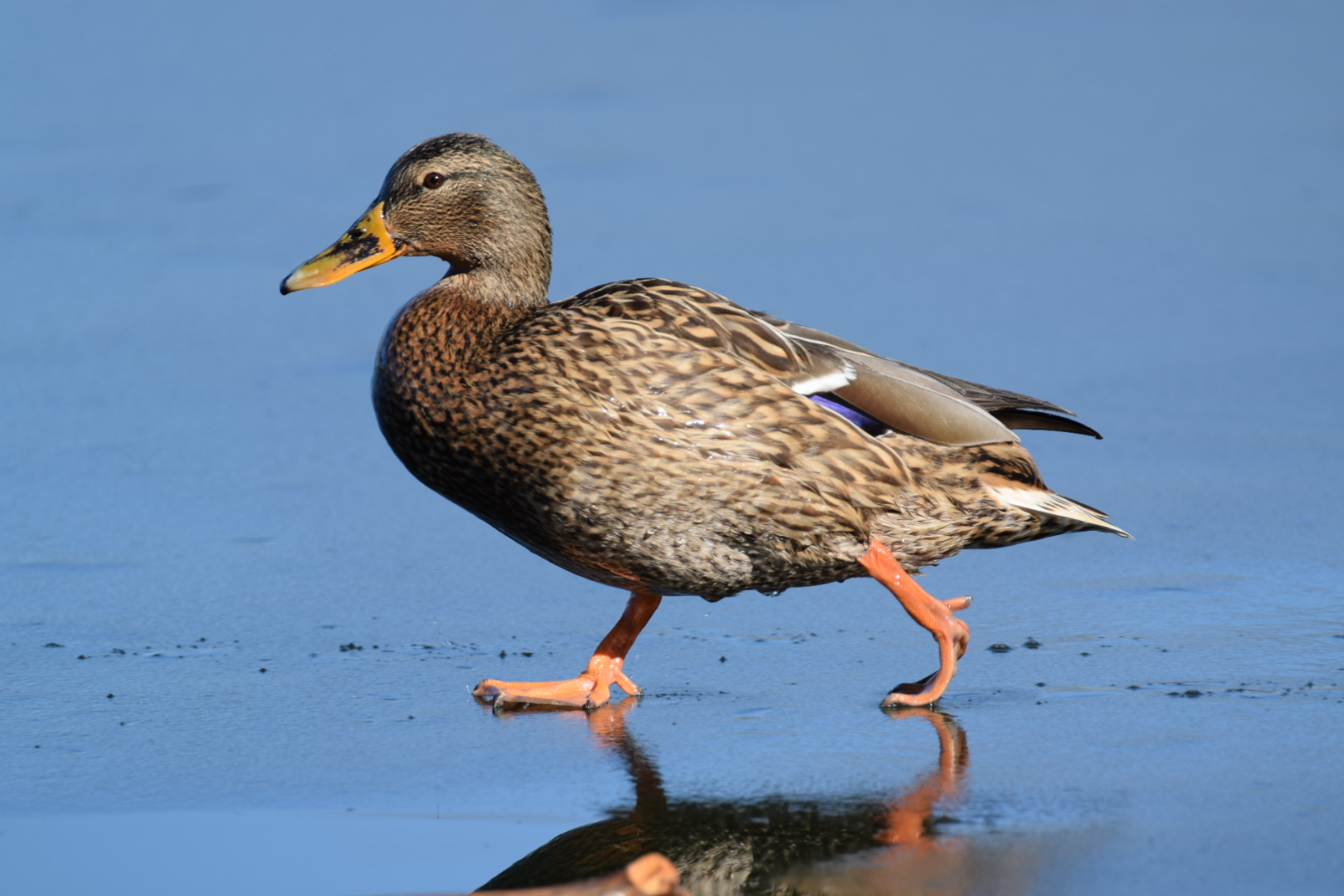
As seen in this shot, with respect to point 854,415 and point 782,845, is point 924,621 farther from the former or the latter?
point 782,845

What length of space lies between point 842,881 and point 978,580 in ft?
6.93

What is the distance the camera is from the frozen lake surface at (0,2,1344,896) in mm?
3258

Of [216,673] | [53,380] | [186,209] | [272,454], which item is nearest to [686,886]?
[216,673]

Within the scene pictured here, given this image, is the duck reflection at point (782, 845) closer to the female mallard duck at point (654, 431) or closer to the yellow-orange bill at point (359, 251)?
the female mallard duck at point (654, 431)

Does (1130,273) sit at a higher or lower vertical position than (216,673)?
higher

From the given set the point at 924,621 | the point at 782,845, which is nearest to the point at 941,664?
the point at 924,621

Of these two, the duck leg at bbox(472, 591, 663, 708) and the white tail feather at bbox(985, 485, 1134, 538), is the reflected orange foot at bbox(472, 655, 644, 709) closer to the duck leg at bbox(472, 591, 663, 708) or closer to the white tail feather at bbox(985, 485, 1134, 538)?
the duck leg at bbox(472, 591, 663, 708)

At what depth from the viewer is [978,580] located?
4945 mm

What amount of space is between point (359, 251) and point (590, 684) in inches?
50.2

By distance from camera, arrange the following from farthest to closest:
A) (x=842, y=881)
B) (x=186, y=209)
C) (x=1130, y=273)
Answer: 1. (x=186, y=209)
2. (x=1130, y=273)
3. (x=842, y=881)

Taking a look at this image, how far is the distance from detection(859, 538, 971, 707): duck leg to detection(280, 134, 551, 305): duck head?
1.09 meters

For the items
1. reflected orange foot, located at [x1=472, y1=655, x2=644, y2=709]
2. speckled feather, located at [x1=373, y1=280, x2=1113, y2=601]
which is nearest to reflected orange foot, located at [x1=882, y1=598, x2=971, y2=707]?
speckled feather, located at [x1=373, y1=280, x2=1113, y2=601]

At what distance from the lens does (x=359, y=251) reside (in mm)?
4457

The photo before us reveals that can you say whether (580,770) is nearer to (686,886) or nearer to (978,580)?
(686,886)
